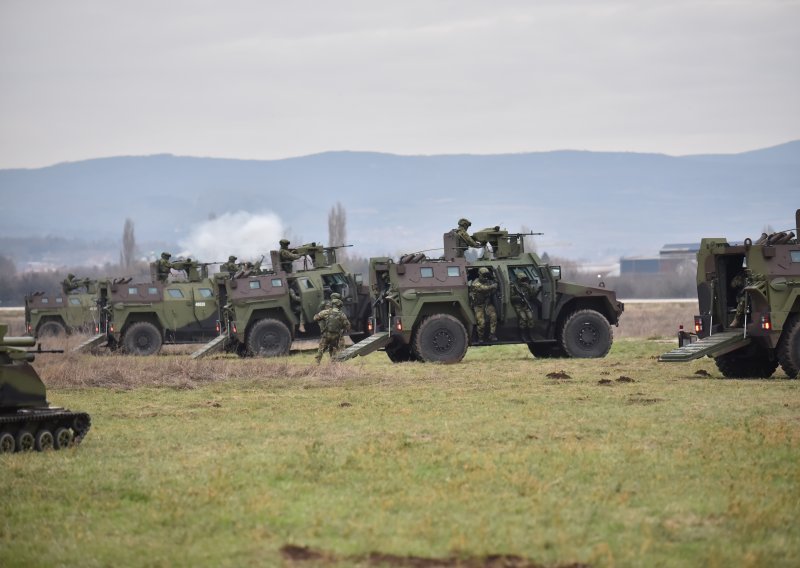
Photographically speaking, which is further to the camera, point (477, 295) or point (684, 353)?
point (477, 295)

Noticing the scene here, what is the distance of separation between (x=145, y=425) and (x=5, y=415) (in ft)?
8.75

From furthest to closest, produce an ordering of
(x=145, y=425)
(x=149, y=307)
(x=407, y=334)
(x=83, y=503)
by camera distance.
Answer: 1. (x=149, y=307)
2. (x=407, y=334)
3. (x=145, y=425)
4. (x=83, y=503)

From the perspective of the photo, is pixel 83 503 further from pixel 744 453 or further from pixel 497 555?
pixel 744 453

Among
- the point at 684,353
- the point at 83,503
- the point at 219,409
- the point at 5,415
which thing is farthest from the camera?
the point at 684,353

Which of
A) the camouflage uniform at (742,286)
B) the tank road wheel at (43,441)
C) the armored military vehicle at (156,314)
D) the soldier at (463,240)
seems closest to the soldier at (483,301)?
the soldier at (463,240)

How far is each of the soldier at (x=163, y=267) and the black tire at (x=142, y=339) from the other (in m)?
2.52

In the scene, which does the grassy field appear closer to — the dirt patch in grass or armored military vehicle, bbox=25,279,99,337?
the dirt patch in grass

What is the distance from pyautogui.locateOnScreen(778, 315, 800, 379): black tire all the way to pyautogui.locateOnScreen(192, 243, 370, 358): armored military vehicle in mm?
13877

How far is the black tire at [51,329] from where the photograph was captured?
4631cm

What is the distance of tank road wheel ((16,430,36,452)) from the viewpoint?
1622cm

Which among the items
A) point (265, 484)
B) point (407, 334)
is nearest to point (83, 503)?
point (265, 484)

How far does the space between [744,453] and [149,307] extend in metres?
26.6

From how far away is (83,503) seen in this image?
13.0 meters

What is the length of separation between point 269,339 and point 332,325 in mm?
5890
